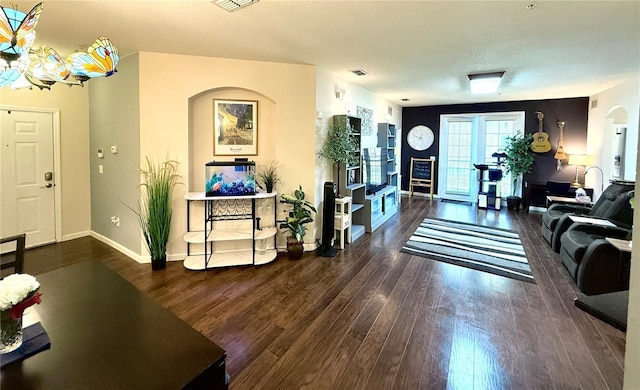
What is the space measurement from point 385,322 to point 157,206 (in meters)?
2.80

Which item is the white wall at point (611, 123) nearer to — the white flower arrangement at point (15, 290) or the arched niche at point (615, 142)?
the arched niche at point (615, 142)

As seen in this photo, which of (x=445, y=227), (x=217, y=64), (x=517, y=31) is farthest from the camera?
(x=445, y=227)

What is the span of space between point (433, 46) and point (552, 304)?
9.30 feet

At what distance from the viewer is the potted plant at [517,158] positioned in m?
6.95

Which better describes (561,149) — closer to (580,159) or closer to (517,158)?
(517,158)

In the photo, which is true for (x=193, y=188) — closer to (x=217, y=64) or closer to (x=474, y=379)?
(x=217, y=64)

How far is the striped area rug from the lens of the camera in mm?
3898

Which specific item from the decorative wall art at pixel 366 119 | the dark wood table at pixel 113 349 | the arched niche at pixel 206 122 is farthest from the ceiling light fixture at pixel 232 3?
the decorative wall art at pixel 366 119

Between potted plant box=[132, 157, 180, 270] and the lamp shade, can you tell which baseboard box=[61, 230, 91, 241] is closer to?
potted plant box=[132, 157, 180, 270]

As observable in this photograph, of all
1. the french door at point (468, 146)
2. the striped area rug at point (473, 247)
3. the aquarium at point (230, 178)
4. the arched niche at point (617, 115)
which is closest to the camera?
the aquarium at point (230, 178)

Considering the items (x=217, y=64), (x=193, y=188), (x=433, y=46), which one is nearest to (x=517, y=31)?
(x=433, y=46)

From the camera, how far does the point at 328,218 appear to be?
174 inches

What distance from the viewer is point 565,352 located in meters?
2.29

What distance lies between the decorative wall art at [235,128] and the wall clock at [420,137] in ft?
19.1
